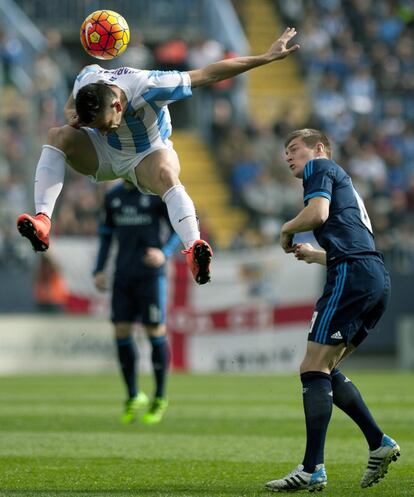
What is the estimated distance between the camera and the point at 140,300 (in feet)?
39.5

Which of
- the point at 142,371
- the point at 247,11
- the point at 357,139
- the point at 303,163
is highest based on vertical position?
the point at 247,11

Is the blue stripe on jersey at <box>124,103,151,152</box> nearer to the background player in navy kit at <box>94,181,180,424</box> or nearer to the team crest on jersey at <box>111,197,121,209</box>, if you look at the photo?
the background player in navy kit at <box>94,181,180,424</box>

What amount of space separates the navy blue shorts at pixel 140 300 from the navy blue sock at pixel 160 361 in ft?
0.64

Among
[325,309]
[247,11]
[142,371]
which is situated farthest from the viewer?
[247,11]

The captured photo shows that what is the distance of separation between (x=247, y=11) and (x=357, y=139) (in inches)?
281

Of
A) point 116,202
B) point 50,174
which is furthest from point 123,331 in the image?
point 50,174

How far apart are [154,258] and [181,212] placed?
3.49 meters

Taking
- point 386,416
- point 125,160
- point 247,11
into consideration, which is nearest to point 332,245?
point 125,160

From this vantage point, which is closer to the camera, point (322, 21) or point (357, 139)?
point (357, 139)

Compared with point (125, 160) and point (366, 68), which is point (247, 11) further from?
point (125, 160)

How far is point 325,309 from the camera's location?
23.3 ft

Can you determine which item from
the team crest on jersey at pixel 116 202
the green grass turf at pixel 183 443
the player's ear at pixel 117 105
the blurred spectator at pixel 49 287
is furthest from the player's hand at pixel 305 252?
the blurred spectator at pixel 49 287

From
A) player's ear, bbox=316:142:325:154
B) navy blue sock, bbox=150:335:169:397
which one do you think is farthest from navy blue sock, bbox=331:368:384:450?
navy blue sock, bbox=150:335:169:397

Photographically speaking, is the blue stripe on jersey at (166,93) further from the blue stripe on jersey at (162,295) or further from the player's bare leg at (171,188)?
the blue stripe on jersey at (162,295)
